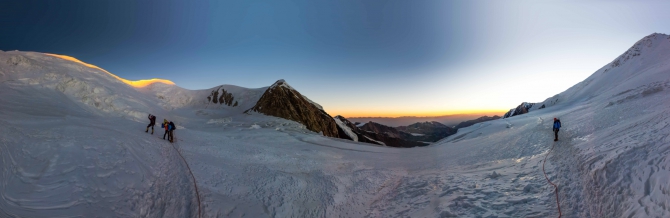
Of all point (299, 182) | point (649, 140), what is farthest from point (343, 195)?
point (649, 140)

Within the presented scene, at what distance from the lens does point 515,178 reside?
10.2 m

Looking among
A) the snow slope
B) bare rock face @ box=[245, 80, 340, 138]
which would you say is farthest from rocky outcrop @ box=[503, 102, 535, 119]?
the snow slope

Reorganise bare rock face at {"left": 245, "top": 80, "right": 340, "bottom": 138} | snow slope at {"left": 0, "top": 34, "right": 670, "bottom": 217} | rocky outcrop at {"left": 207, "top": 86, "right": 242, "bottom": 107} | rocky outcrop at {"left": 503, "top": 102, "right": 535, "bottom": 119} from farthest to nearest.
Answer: rocky outcrop at {"left": 503, "top": 102, "right": 535, "bottom": 119}, rocky outcrop at {"left": 207, "top": 86, "right": 242, "bottom": 107}, bare rock face at {"left": 245, "top": 80, "right": 340, "bottom": 138}, snow slope at {"left": 0, "top": 34, "right": 670, "bottom": 217}

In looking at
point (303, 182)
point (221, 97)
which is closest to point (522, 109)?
point (221, 97)

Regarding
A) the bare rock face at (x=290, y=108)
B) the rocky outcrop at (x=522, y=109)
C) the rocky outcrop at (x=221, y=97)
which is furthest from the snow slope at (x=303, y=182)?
the rocky outcrop at (x=522, y=109)

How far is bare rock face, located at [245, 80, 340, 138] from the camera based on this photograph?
62.5m

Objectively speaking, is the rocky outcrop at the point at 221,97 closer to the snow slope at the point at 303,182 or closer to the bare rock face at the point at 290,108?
the bare rock face at the point at 290,108

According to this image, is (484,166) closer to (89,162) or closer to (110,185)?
(110,185)

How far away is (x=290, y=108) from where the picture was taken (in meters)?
64.5

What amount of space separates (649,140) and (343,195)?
1094 cm

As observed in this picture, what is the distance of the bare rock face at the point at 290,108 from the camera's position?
205 ft

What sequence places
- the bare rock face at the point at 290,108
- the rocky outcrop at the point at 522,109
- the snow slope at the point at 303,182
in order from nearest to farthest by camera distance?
the snow slope at the point at 303,182
the bare rock face at the point at 290,108
the rocky outcrop at the point at 522,109

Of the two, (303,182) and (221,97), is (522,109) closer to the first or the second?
(221,97)

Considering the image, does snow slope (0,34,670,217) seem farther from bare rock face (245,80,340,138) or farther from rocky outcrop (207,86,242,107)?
rocky outcrop (207,86,242,107)
